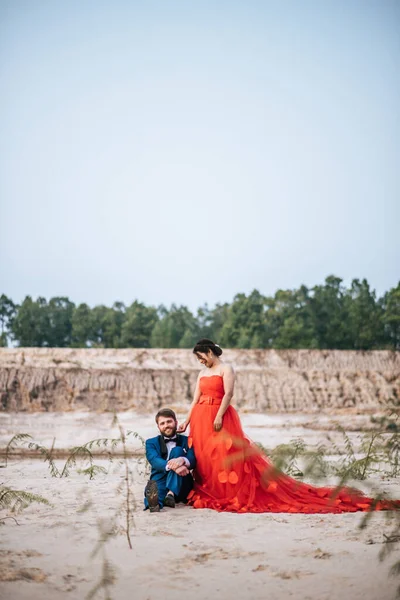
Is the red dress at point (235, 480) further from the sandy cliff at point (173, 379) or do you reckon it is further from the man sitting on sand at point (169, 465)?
the sandy cliff at point (173, 379)

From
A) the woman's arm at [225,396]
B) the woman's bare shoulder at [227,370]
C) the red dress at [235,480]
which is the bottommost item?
the red dress at [235,480]

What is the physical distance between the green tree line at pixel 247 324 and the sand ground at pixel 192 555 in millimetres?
39388

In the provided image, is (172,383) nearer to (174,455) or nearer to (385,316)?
(174,455)

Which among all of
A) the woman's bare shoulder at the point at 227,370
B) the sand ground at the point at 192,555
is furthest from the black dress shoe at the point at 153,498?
the woman's bare shoulder at the point at 227,370

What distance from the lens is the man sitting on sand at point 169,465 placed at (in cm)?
607

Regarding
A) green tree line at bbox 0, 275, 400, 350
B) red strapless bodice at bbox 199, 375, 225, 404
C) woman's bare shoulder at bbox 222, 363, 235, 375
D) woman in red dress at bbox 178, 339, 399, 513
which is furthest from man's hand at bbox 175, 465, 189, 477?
green tree line at bbox 0, 275, 400, 350

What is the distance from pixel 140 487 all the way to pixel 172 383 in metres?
18.5

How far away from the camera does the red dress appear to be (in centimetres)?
595

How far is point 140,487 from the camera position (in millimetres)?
7332

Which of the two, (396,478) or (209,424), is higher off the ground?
(209,424)

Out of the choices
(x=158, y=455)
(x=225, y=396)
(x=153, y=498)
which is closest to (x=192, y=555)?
(x=153, y=498)

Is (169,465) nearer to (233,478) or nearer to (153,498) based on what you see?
(153,498)

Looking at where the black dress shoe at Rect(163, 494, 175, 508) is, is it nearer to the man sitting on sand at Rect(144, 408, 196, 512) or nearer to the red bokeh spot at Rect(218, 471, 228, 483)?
the man sitting on sand at Rect(144, 408, 196, 512)

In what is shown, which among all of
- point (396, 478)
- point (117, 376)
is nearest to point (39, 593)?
point (396, 478)
